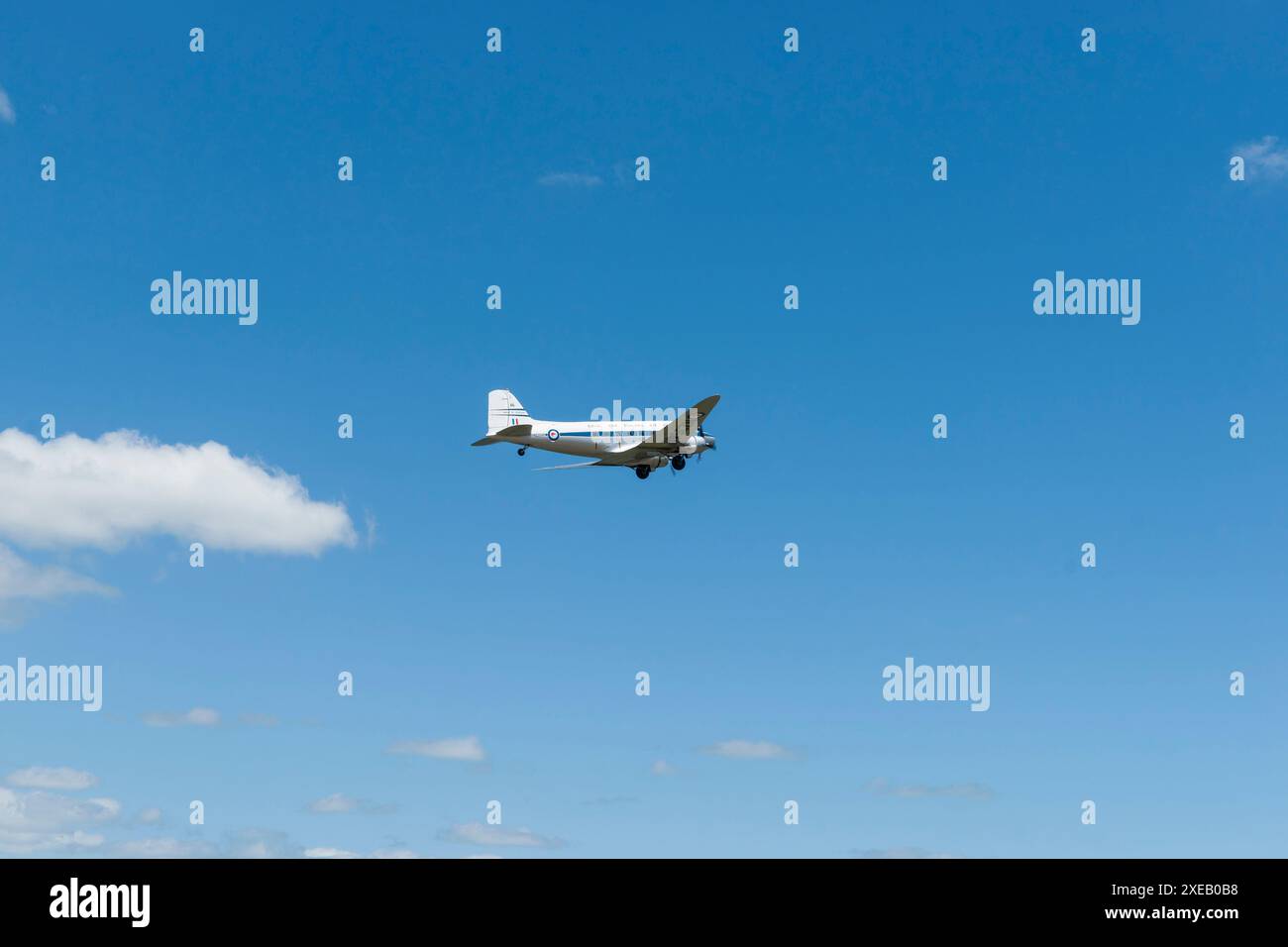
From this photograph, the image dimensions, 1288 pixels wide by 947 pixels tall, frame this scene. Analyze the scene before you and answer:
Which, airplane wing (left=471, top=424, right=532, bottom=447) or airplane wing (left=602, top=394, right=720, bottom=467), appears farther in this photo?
airplane wing (left=471, top=424, right=532, bottom=447)

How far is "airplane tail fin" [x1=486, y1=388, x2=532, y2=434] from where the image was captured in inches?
4759

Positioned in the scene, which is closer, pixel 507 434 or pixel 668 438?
pixel 668 438

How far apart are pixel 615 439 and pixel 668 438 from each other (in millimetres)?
6066

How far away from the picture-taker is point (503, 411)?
12175 cm

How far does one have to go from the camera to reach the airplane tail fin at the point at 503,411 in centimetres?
12088

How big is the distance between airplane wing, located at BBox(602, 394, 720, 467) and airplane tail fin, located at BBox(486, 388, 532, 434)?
408 inches

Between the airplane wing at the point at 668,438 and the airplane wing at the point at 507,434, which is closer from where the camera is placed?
the airplane wing at the point at 668,438

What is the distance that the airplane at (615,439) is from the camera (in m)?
114

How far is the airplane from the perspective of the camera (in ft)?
374
